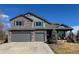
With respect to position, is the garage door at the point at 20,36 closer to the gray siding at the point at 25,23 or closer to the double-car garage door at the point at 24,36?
the double-car garage door at the point at 24,36

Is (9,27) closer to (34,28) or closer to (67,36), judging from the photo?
(34,28)

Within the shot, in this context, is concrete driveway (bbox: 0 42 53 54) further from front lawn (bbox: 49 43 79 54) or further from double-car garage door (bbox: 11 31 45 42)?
double-car garage door (bbox: 11 31 45 42)

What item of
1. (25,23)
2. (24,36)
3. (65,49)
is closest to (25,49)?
(65,49)

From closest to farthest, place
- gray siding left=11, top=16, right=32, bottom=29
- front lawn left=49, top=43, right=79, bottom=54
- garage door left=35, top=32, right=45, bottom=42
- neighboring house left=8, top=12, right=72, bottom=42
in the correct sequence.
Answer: front lawn left=49, top=43, right=79, bottom=54
neighboring house left=8, top=12, right=72, bottom=42
garage door left=35, top=32, right=45, bottom=42
gray siding left=11, top=16, right=32, bottom=29

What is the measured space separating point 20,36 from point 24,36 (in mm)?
490

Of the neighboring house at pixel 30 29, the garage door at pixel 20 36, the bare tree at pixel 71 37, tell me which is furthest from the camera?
the neighboring house at pixel 30 29

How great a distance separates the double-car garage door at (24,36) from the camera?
76.9 ft

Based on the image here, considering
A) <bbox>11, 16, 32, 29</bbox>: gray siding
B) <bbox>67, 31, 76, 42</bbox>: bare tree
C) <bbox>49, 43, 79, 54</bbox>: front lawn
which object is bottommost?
<bbox>49, 43, 79, 54</bbox>: front lawn

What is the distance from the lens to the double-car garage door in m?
23.4

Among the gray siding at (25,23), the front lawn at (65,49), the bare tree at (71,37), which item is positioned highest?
the gray siding at (25,23)

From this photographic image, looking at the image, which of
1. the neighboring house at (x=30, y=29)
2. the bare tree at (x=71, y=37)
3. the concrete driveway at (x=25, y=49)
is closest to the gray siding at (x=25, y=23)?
the neighboring house at (x=30, y=29)

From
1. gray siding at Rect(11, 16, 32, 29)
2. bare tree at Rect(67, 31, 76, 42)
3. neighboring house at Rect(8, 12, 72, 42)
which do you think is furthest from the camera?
gray siding at Rect(11, 16, 32, 29)

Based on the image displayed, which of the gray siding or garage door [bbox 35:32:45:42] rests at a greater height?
the gray siding

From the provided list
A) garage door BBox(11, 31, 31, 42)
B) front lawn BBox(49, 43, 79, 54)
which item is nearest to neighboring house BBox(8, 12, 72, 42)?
garage door BBox(11, 31, 31, 42)
